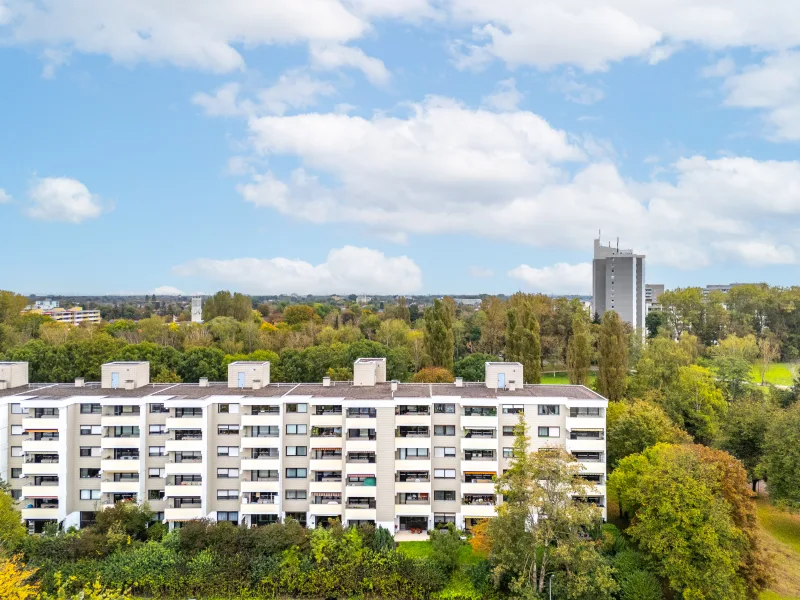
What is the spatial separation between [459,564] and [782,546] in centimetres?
2154

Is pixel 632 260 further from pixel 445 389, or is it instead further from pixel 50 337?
pixel 50 337

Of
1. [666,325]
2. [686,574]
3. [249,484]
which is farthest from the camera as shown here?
[666,325]

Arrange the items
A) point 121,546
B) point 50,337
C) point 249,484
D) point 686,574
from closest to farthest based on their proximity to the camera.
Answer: point 686,574
point 121,546
point 249,484
point 50,337

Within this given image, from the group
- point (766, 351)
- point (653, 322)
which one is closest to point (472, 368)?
point (766, 351)

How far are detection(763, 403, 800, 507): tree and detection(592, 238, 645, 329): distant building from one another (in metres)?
71.3

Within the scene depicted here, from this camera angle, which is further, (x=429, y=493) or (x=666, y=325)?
(x=666, y=325)

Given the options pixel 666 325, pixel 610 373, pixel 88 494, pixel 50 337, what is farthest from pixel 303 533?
pixel 666 325

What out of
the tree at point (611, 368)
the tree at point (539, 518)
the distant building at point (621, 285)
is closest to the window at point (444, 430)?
the tree at point (539, 518)

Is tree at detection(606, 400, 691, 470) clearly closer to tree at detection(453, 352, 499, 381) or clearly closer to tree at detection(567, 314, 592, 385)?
tree at detection(567, 314, 592, 385)

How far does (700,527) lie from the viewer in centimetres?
2792

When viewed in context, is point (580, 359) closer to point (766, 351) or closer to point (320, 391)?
point (766, 351)

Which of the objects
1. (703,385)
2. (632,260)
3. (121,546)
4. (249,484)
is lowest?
(121,546)

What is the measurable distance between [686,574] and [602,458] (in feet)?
31.9

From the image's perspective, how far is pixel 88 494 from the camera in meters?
37.5
